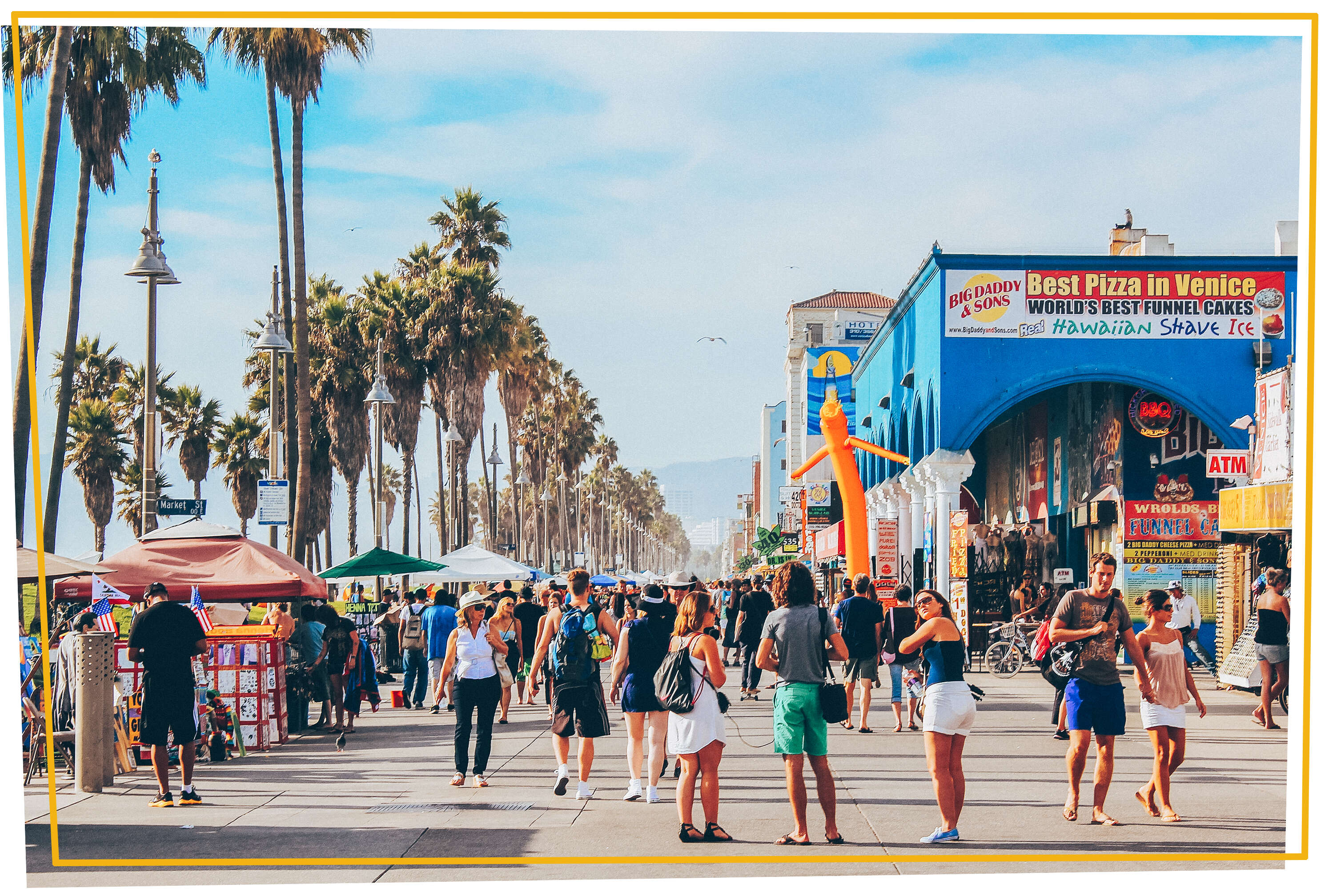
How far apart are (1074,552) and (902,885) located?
23382 mm

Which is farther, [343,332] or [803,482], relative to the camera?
[803,482]

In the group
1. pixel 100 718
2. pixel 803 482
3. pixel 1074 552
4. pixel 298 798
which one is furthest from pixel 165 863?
pixel 803 482

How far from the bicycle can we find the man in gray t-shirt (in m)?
14.5

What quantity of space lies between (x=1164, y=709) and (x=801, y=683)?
259 cm

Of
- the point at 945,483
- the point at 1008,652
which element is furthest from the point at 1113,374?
the point at 1008,652

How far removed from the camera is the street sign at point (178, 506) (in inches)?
673

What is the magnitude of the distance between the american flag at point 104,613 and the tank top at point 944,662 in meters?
7.38

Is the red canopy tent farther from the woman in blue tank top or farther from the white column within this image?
the white column

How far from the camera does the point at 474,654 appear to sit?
11438mm

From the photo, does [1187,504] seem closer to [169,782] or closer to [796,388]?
[169,782]

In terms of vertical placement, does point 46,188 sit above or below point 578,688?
above

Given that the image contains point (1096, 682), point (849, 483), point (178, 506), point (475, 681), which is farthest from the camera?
point (849, 483)

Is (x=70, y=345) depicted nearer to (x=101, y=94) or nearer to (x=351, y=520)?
(x=101, y=94)

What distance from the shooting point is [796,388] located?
116m
